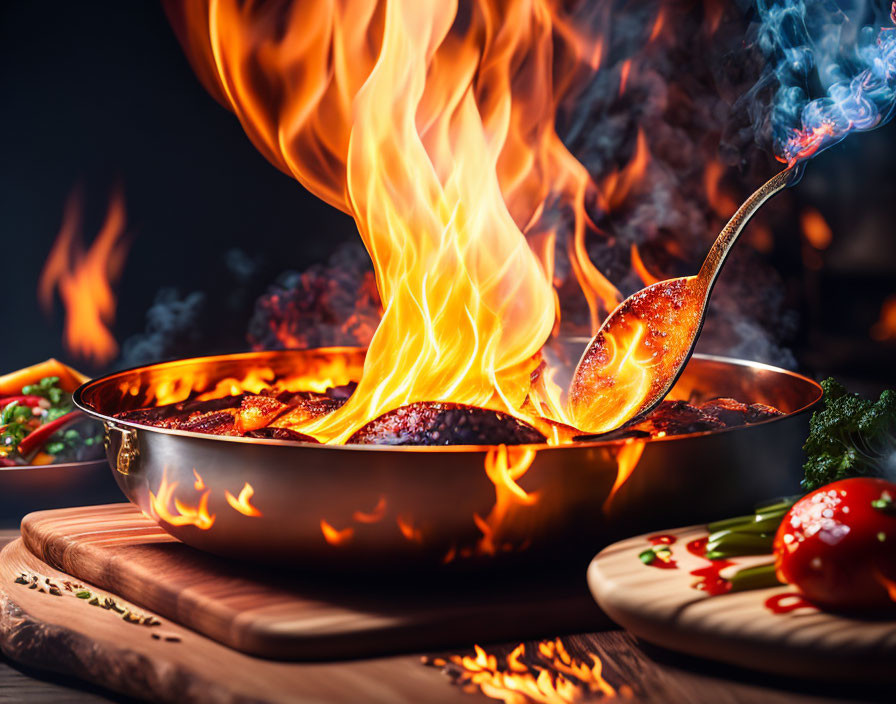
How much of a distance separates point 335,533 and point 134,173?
294 cm

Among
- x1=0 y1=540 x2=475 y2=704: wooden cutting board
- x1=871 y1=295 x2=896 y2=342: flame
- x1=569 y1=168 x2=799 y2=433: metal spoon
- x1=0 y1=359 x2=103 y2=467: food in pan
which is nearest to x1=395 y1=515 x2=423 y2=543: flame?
x1=0 y1=540 x2=475 y2=704: wooden cutting board

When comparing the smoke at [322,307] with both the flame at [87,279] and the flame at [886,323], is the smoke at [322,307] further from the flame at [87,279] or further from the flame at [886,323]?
the flame at [886,323]

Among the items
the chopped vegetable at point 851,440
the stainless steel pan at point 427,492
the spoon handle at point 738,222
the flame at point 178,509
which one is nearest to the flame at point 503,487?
the stainless steel pan at point 427,492

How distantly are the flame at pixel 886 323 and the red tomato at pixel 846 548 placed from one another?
1.85m

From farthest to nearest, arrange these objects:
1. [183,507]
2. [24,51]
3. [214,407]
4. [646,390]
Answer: [24,51] < [214,407] < [646,390] < [183,507]

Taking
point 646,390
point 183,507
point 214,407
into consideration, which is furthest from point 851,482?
point 214,407

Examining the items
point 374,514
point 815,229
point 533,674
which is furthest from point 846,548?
point 815,229

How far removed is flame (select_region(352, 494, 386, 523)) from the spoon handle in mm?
1120

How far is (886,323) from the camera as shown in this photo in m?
3.35

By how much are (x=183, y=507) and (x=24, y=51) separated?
2979 millimetres

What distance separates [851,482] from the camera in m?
1.69

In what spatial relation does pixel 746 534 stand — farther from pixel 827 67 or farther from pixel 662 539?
pixel 827 67

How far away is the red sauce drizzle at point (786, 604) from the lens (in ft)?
5.33

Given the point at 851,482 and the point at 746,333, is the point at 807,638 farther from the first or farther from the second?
the point at 746,333
